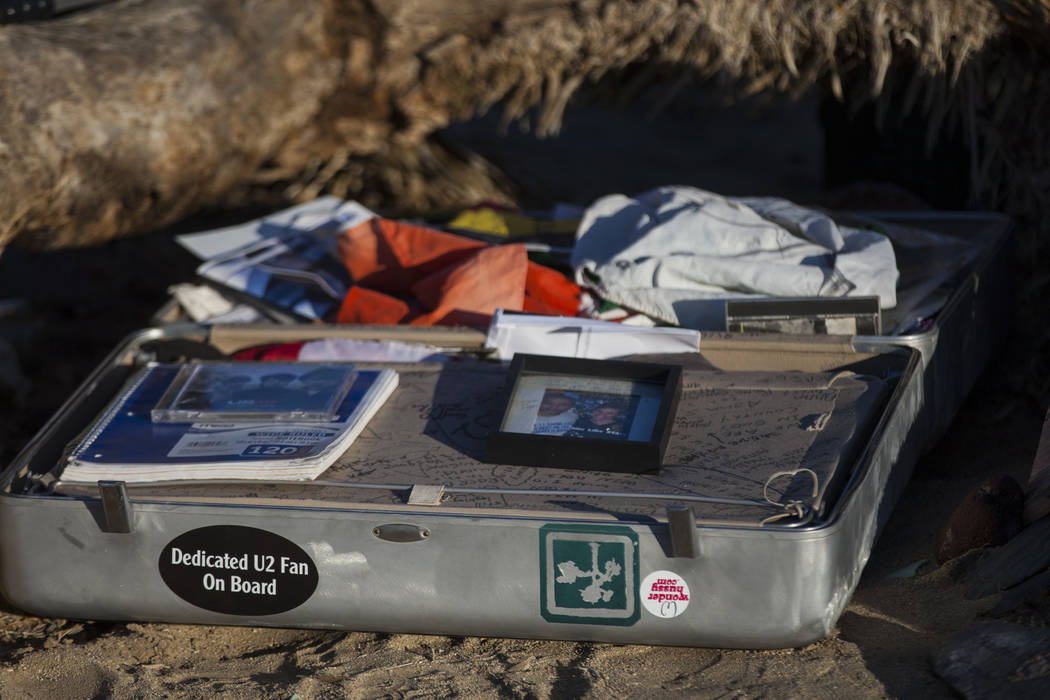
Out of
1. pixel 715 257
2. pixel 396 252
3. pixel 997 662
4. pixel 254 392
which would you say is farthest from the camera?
pixel 396 252

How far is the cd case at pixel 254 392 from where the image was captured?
7.40ft

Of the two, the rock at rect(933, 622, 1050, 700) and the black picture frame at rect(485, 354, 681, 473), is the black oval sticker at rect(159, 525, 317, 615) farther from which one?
the rock at rect(933, 622, 1050, 700)

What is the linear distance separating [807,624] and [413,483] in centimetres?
69

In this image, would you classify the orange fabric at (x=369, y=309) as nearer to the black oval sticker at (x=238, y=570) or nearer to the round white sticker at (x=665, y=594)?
the black oval sticker at (x=238, y=570)

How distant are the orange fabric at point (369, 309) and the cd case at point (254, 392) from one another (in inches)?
12.1

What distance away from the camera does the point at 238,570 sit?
1999 mm

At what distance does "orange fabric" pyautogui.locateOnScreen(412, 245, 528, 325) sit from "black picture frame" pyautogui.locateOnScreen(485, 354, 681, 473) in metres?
0.42

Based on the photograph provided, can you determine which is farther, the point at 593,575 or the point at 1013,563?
the point at 1013,563

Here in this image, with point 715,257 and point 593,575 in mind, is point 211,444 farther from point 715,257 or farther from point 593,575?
point 715,257

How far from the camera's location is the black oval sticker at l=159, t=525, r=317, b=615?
197 centimetres

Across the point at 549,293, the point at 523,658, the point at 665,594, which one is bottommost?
the point at 523,658

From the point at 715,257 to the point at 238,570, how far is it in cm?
130

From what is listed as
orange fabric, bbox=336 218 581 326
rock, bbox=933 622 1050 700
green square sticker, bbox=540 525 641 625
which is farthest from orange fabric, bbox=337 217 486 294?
rock, bbox=933 622 1050 700

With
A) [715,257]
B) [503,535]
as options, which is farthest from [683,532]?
[715,257]
